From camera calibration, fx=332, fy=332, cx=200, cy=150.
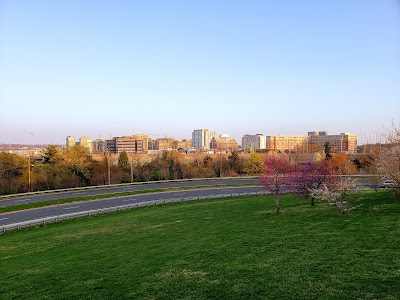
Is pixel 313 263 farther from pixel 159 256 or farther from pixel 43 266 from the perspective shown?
pixel 43 266

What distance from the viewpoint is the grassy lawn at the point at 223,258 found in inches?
372

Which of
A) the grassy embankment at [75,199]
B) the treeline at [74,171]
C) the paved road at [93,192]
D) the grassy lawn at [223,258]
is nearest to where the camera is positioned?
the grassy lawn at [223,258]

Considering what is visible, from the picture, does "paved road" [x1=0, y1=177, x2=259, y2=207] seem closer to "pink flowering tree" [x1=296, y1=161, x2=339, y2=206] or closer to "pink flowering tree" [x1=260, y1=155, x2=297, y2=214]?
"pink flowering tree" [x1=260, y1=155, x2=297, y2=214]

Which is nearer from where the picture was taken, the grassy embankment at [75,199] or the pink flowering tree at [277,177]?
the pink flowering tree at [277,177]

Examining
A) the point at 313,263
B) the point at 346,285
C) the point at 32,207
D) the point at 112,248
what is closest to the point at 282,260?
the point at 313,263

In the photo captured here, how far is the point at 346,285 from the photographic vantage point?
892 centimetres

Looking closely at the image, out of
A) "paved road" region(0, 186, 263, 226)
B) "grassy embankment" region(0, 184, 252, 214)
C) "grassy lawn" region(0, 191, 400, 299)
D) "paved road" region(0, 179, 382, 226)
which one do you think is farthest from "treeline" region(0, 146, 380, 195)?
"grassy lawn" region(0, 191, 400, 299)

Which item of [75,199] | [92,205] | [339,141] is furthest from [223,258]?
[339,141]

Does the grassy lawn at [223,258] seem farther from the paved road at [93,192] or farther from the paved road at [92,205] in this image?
the paved road at [93,192]

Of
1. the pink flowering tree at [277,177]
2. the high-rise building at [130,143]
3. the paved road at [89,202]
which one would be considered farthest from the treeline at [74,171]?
the high-rise building at [130,143]

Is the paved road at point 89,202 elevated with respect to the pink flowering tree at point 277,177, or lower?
lower

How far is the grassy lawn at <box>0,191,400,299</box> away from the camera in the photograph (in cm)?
944

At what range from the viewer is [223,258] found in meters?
12.6

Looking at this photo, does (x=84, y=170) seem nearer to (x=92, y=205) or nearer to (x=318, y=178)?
(x=92, y=205)
